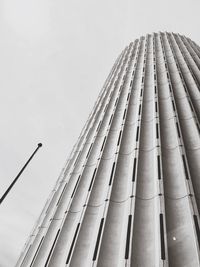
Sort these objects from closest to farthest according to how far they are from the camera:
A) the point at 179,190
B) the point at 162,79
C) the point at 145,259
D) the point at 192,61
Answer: the point at 145,259
the point at 179,190
the point at 162,79
the point at 192,61

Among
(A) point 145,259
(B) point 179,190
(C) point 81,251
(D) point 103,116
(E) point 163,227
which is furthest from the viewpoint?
(D) point 103,116

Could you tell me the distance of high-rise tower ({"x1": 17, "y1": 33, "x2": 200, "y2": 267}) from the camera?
8516 mm

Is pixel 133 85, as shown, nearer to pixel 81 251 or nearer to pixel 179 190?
pixel 179 190

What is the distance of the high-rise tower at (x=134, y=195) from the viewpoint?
8516 millimetres

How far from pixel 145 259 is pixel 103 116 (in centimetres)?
1561

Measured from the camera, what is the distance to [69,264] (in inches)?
350

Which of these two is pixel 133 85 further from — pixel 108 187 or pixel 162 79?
pixel 108 187

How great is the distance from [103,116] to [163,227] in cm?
1473

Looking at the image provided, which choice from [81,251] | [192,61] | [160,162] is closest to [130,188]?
[160,162]

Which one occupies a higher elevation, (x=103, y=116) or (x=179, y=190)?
(x=103, y=116)

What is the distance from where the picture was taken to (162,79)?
24062 millimetres

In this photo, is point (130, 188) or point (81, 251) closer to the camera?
point (81, 251)

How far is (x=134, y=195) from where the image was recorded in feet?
35.4

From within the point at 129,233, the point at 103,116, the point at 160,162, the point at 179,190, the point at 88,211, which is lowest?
the point at 129,233
